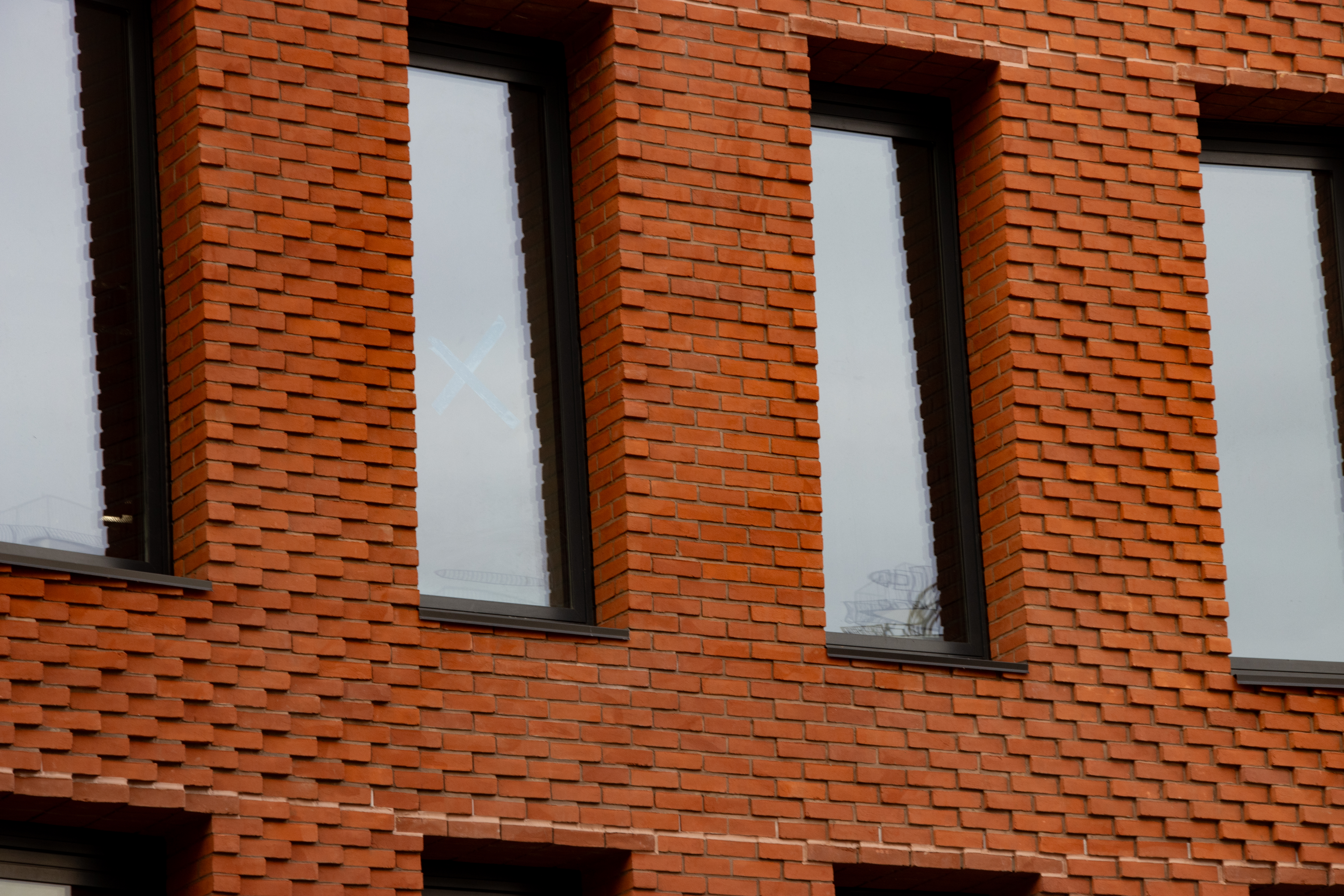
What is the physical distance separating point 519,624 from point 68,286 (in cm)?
229

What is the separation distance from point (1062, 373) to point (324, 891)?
14.1ft

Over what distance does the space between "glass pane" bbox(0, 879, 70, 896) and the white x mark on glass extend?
8.81 feet

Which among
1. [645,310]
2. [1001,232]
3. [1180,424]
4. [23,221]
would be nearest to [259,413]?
[23,221]

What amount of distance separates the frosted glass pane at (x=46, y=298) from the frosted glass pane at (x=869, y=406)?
335cm

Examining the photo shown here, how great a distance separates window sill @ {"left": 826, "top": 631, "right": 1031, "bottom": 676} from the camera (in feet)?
33.6

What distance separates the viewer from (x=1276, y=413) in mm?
11742

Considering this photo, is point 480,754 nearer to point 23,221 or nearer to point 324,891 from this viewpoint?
point 324,891

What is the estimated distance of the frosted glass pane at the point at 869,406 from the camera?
35.5 feet

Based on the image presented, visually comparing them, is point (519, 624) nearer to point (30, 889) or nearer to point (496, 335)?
point (496, 335)

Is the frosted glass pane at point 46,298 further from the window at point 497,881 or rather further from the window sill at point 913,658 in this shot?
the window sill at point 913,658

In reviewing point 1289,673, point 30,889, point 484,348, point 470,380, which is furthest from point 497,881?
point 1289,673

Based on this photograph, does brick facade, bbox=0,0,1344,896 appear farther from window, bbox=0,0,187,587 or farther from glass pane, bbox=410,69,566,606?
glass pane, bbox=410,69,566,606

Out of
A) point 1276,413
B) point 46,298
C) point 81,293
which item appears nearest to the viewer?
point 46,298

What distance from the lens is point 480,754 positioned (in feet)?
30.7
